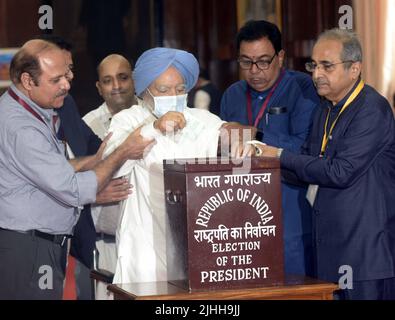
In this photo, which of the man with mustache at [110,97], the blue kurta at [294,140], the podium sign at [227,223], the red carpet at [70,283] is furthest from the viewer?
the red carpet at [70,283]

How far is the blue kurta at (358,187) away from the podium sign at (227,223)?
0.55 m

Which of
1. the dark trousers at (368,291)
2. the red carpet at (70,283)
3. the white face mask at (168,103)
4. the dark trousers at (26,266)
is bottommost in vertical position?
the red carpet at (70,283)

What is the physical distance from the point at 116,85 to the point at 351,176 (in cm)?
181

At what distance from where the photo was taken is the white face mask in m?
3.55

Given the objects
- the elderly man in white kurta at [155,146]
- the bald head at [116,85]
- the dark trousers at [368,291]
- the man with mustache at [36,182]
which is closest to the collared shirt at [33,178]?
the man with mustache at [36,182]

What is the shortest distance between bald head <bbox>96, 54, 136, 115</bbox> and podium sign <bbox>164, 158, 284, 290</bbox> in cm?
187

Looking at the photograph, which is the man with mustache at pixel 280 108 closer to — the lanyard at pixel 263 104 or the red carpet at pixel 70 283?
the lanyard at pixel 263 104

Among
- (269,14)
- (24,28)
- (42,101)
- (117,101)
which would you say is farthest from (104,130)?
(269,14)

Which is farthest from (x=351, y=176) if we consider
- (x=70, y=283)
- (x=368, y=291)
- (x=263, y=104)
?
(x=70, y=283)

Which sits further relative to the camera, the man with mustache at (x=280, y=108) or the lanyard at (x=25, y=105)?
the man with mustache at (x=280, y=108)

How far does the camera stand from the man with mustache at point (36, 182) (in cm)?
350

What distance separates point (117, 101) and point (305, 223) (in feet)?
4.59

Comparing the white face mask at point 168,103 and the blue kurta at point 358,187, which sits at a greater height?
the white face mask at point 168,103

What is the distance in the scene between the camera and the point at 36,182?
3518mm
